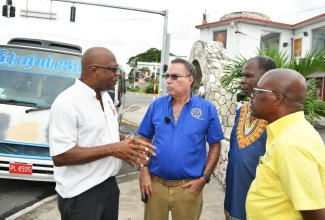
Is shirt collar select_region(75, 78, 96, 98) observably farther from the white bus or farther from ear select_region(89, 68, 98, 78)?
the white bus

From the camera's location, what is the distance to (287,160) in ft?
4.98

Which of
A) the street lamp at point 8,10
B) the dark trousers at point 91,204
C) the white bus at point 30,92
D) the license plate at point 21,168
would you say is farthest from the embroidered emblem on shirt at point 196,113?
the street lamp at point 8,10

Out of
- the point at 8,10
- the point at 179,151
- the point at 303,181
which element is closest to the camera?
the point at 303,181

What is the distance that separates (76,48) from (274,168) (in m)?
5.33

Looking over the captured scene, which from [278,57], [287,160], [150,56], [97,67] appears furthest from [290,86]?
[150,56]

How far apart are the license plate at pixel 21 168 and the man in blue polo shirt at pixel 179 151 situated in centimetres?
261

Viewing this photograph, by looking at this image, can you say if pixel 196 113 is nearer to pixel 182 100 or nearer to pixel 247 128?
pixel 182 100

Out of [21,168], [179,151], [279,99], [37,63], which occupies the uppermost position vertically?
[37,63]

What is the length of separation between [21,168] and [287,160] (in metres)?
4.37

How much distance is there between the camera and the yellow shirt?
Result: 4.83ft

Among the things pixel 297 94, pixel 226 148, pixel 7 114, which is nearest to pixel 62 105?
pixel 297 94

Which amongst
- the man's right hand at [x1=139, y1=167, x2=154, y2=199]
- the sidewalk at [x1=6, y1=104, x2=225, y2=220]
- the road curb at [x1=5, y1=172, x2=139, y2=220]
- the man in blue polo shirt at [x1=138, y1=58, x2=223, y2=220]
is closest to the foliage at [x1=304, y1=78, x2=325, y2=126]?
the sidewalk at [x1=6, y1=104, x2=225, y2=220]

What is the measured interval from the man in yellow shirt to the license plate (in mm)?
3965

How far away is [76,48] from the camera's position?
634 centimetres
